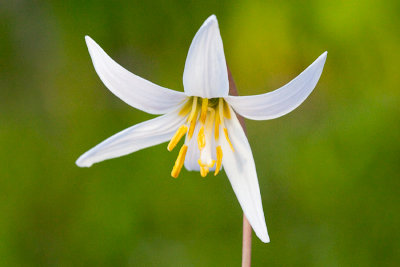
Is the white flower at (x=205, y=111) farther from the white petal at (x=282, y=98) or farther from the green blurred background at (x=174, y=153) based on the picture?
the green blurred background at (x=174, y=153)

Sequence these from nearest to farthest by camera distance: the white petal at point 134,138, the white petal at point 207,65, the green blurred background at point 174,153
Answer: the white petal at point 207,65 → the white petal at point 134,138 → the green blurred background at point 174,153

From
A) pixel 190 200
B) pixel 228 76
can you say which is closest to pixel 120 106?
pixel 190 200

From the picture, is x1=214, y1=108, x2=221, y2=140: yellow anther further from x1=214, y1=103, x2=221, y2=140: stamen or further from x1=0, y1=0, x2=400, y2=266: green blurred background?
x1=0, y1=0, x2=400, y2=266: green blurred background

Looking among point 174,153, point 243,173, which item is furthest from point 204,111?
point 174,153

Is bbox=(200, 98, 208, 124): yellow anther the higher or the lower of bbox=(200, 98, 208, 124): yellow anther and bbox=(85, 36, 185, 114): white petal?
the lower

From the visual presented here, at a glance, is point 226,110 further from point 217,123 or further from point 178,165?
point 178,165

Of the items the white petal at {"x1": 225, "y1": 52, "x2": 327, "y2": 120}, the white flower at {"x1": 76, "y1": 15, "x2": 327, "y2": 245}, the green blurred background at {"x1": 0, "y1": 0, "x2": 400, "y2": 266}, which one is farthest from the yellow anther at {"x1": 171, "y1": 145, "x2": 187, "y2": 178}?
the green blurred background at {"x1": 0, "y1": 0, "x2": 400, "y2": 266}

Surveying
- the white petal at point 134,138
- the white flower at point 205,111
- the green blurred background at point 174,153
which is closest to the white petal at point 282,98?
the white flower at point 205,111

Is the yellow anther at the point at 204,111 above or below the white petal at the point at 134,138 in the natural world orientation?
above
